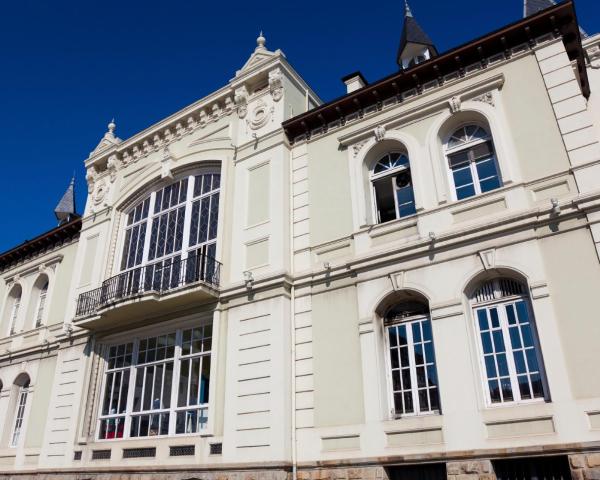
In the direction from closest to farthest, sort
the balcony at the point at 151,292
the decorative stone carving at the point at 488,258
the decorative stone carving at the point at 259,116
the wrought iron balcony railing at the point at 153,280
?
the decorative stone carving at the point at 488,258 < the balcony at the point at 151,292 < the wrought iron balcony railing at the point at 153,280 < the decorative stone carving at the point at 259,116

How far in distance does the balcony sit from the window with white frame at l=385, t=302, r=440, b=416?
15.6ft

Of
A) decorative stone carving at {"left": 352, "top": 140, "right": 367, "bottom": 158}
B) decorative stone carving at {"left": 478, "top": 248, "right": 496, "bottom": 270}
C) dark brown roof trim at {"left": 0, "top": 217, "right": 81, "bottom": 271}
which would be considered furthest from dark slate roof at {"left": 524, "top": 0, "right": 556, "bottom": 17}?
dark brown roof trim at {"left": 0, "top": 217, "right": 81, "bottom": 271}

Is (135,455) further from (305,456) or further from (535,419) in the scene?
(535,419)

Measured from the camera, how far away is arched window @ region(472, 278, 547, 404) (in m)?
9.56

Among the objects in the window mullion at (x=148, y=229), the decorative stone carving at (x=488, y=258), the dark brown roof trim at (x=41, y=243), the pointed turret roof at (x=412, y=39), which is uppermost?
the pointed turret roof at (x=412, y=39)

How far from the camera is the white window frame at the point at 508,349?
371 inches

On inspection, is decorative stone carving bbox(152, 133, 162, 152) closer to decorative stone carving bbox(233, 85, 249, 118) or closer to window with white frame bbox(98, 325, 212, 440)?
decorative stone carving bbox(233, 85, 249, 118)

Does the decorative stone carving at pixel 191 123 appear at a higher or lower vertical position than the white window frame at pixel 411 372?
higher

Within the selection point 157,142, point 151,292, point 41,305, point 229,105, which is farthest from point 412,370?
point 41,305

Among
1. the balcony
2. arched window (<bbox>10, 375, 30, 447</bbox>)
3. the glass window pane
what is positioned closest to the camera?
the glass window pane

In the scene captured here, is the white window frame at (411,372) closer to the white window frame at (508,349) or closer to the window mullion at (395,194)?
the white window frame at (508,349)

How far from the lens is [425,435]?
9.95 metres

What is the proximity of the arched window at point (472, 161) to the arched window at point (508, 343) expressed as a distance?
2.26 meters

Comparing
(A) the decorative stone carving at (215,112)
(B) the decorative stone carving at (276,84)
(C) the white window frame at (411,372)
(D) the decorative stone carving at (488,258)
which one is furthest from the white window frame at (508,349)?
(A) the decorative stone carving at (215,112)
